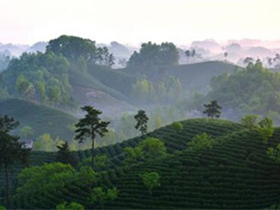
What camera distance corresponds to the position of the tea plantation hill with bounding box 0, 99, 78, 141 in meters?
159

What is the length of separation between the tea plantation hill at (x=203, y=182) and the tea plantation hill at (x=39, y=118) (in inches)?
3653

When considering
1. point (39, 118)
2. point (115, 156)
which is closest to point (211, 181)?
point (115, 156)

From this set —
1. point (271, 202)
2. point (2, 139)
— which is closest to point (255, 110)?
point (271, 202)

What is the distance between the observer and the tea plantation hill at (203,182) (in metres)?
58.5

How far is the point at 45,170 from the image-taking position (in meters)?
66.9

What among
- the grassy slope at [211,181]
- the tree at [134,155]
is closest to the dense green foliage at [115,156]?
the grassy slope at [211,181]

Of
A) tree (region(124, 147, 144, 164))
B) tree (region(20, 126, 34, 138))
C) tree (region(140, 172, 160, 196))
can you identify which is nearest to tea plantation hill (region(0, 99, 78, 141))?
tree (region(20, 126, 34, 138))

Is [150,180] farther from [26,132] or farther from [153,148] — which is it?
[26,132]

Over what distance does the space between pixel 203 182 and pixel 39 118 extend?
119m

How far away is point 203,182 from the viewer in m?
62.8

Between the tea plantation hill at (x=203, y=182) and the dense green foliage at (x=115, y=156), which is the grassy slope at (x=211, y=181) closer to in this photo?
the tea plantation hill at (x=203, y=182)

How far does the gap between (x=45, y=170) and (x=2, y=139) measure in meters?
11.9

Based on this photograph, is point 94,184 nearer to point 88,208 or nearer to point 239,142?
point 88,208

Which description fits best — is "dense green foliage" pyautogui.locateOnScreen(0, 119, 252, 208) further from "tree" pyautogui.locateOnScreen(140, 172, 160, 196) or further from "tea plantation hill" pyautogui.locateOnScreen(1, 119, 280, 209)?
"tree" pyautogui.locateOnScreen(140, 172, 160, 196)
